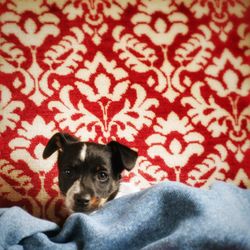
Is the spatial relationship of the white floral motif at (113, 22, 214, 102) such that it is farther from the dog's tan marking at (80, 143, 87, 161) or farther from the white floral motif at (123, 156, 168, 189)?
the dog's tan marking at (80, 143, 87, 161)

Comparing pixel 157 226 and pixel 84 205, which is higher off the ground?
pixel 157 226

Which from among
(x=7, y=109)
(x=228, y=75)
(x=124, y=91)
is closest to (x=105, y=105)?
(x=124, y=91)

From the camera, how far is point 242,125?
2.10m

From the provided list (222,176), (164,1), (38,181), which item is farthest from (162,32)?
(38,181)

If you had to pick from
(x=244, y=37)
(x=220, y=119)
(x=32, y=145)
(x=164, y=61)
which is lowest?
(x=32, y=145)

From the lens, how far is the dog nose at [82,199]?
155 centimetres

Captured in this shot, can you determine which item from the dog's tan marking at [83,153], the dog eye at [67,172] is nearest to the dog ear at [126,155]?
the dog's tan marking at [83,153]

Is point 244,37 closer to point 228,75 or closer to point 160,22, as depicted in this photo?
point 228,75

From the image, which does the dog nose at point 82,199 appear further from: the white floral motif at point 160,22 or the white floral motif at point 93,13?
the white floral motif at point 160,22

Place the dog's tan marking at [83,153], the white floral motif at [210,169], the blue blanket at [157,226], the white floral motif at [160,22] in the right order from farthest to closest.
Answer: the white floral motif at [160,22] → the white floral motif at [210,169] → the dog's tan marking at [83,153] → the blue blanket at [157,226]

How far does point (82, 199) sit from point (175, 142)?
689mm

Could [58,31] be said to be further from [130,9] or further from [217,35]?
[217,35]

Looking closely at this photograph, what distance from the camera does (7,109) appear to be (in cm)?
192

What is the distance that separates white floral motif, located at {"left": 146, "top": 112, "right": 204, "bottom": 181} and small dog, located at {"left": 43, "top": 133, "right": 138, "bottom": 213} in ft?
1.04
